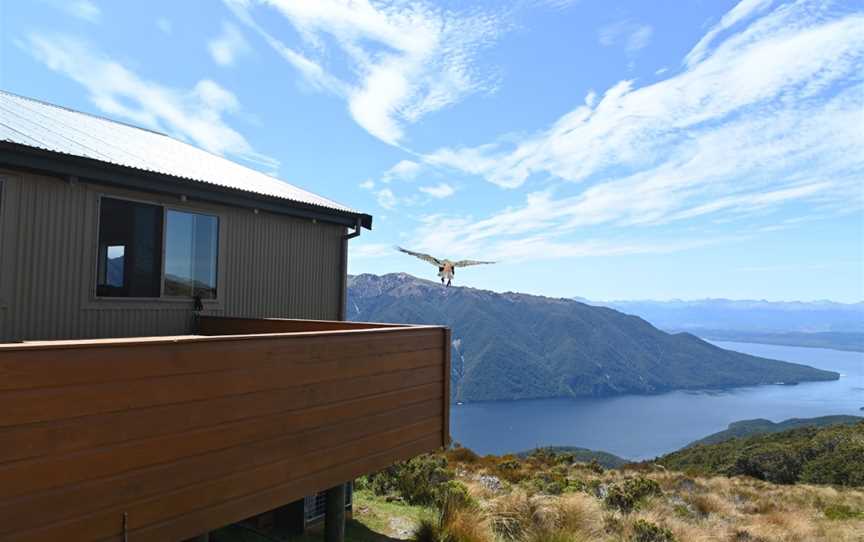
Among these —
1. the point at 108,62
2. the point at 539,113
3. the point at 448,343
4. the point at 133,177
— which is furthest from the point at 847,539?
the point at 108,62

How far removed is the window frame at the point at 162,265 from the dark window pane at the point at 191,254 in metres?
0.06

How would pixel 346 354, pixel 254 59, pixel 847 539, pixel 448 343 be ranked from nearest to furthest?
pixel 346 354
pixel 448 343
pixel 847 539
pixel 254 59

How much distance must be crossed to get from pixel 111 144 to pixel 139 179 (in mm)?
1344

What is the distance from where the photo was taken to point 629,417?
15362 centimetres

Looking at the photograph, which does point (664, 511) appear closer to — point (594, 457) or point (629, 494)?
point (629, 494)

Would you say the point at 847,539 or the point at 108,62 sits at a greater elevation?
the point at 108,62

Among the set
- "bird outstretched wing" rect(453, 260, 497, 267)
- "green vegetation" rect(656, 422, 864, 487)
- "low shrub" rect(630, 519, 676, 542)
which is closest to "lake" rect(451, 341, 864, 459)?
"green vegetation" rect(656, 422, 864, 487)

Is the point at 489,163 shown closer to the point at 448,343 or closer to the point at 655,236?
the point at 448,343

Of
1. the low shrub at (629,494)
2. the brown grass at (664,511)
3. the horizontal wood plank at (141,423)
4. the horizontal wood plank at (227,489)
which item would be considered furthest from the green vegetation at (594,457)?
the horizontal wood plank at (141,423)

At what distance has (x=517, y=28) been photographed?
14.4m

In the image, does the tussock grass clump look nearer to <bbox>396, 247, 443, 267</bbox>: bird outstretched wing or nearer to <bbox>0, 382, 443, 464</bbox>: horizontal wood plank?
<bbox>396, 247, 443, 267</bbox>: bird outstretched wing

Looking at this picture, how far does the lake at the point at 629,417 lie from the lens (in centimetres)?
11944

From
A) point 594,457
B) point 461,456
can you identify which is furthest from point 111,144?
point 594,457

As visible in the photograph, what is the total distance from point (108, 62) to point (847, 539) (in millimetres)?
20085
